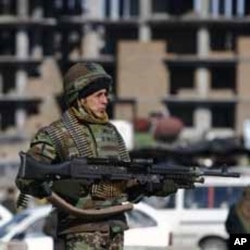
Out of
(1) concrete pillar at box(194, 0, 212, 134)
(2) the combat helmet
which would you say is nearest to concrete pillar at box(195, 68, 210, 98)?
(1) concrete pillar at box(194, 0, 212, 134)

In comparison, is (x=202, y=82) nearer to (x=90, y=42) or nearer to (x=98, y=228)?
(x=90, y=42)

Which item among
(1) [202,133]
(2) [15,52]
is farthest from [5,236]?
(2) [15,52]

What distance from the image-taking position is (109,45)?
90688 millimetres

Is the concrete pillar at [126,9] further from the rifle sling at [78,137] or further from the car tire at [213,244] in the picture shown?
the rifle sling at [78,137]

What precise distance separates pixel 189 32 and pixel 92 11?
7.36 metres

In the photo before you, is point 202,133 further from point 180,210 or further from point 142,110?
point 180,210

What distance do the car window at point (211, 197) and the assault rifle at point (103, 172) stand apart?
59.5 ft

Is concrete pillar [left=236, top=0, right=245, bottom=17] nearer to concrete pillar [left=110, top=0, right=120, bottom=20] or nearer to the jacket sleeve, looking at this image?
concrete pillar [left=110, top=0, right=120, bottom=20]

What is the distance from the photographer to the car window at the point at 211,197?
79.7ft

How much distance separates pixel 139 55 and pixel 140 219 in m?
69.3

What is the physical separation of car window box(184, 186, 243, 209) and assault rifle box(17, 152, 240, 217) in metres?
18.1

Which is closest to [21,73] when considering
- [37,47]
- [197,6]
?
[37,47]

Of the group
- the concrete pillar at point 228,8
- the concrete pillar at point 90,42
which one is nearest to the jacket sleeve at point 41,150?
the concrete pillar at point 90,42

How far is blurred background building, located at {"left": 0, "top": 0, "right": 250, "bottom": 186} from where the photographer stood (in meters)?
87.4
